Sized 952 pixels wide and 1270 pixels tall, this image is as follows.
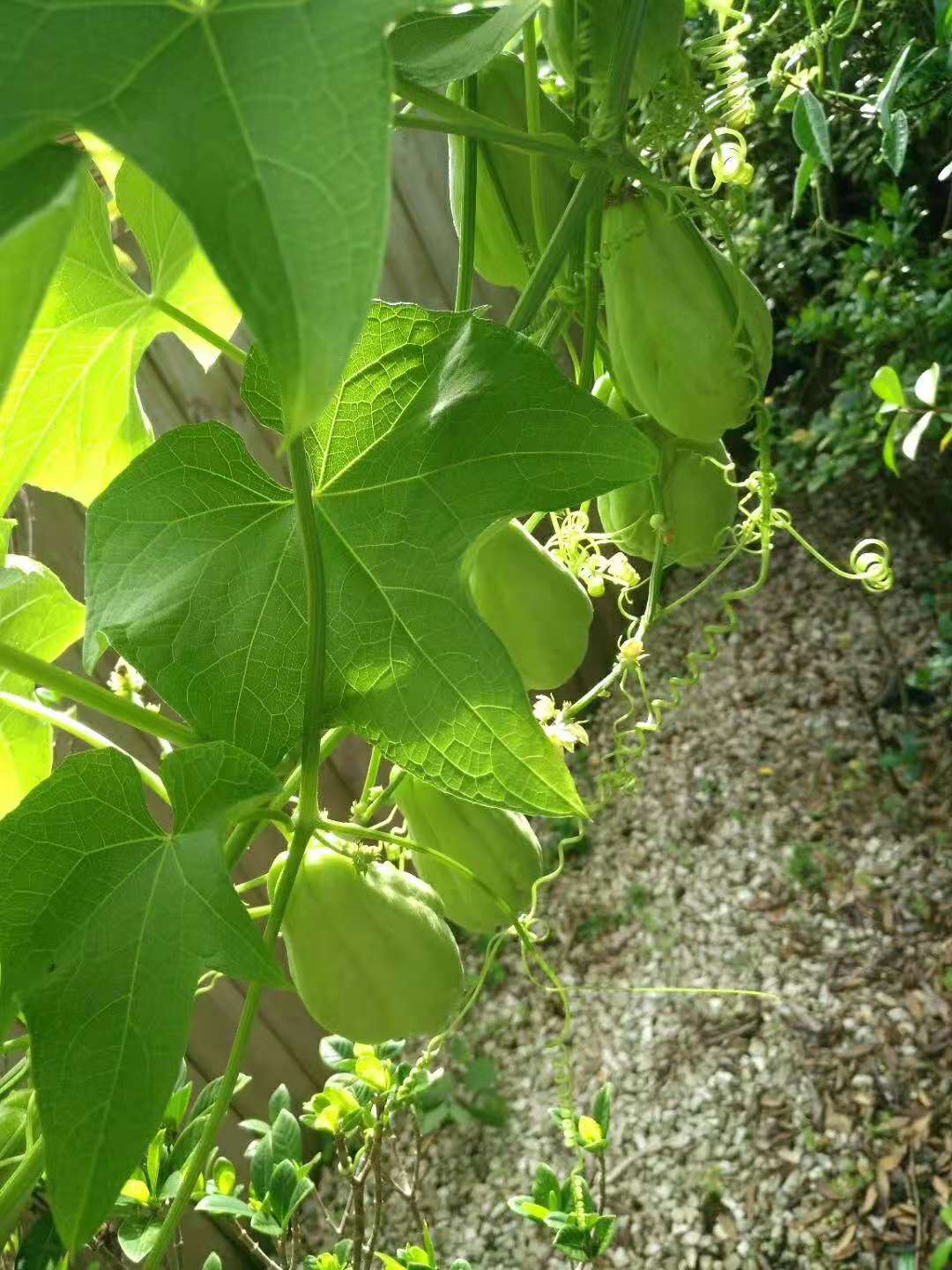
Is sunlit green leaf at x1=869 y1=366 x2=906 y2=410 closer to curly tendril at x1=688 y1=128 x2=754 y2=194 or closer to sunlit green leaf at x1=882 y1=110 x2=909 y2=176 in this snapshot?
sunlit green leaf at x1=882 y1=110 x2=909 y2=176

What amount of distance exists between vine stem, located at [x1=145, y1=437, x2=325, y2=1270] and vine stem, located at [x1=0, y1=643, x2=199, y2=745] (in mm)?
49

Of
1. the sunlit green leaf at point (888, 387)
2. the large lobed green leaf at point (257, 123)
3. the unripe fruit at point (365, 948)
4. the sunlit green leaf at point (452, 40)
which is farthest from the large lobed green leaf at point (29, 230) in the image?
the sunlit green leaf at point (888, 387)

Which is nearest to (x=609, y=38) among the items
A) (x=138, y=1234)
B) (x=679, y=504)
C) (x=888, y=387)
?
(x=679, y=504)

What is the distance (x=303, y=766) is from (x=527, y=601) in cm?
11

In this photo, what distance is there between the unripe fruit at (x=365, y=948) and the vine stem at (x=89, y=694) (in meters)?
0.06

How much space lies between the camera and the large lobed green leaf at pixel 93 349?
425mm

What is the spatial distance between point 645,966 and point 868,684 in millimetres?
671

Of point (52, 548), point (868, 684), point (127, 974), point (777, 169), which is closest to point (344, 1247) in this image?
point (127, 974)

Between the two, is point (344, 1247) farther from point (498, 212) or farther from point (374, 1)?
point (374, 1)

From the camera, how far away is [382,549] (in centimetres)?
37

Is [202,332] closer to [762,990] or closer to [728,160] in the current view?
[728,160]

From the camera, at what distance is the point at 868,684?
220 centimetres

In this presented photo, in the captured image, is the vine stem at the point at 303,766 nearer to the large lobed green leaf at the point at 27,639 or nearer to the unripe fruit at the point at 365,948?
the unripe fruit at the point at 365,948

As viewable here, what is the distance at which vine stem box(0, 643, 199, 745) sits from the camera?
0.40m
